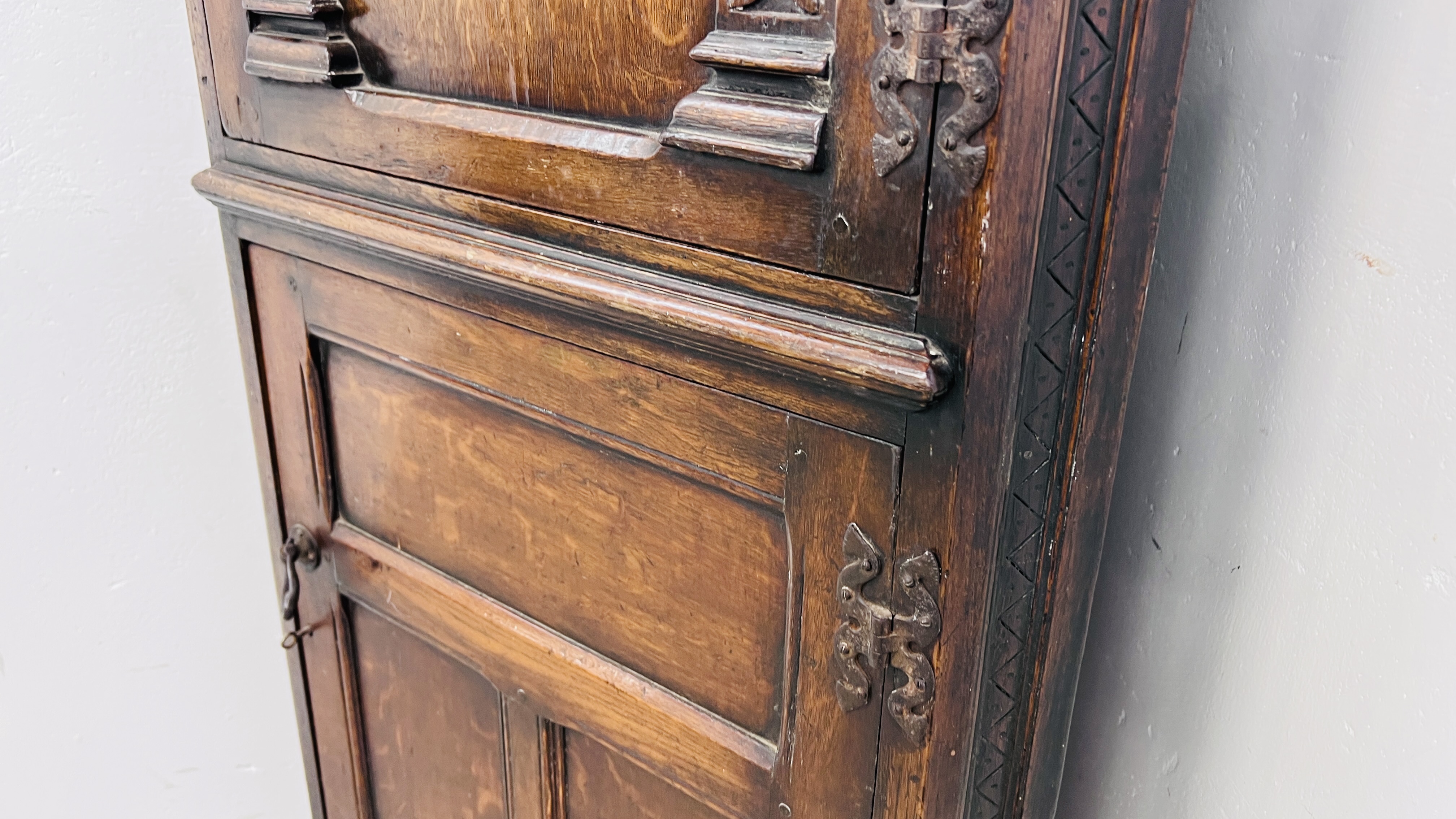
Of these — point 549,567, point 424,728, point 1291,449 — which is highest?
point 1291,449

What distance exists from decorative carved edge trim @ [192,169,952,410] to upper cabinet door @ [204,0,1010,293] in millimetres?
27

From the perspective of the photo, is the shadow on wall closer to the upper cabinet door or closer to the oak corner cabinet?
the oak corner cabinet

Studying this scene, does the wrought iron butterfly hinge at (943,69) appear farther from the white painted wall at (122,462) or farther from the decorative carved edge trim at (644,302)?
the white painted wall at (122,462)

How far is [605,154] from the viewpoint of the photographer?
1.91 ft

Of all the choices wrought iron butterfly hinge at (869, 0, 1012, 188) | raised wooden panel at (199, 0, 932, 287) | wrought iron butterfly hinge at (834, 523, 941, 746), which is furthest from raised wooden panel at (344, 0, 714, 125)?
wrought iron butterfly hinge at (834, 523, 941, 746)

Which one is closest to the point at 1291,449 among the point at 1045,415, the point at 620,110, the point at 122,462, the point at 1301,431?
the point at 1301,431

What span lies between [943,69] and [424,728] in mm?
718

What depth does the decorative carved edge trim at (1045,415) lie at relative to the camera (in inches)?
16.9

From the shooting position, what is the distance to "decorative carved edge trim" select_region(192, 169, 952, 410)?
0.49m

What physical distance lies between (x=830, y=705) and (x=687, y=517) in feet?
0.45

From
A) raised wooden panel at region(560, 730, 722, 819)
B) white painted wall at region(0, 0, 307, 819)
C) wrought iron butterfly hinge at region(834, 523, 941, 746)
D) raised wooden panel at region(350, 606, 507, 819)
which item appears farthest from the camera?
white painted wall at region(0, 0, 307, 819)

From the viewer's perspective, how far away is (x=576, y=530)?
702mm

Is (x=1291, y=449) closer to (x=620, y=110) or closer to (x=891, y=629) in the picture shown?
(x=891, y=629)

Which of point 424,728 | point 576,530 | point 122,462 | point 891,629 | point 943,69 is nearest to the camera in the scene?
point 943,69
